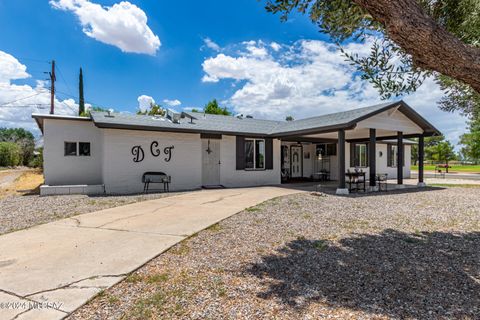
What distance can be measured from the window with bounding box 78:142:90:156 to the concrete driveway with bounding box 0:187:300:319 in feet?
19.6

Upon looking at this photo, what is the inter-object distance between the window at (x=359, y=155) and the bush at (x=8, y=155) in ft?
115

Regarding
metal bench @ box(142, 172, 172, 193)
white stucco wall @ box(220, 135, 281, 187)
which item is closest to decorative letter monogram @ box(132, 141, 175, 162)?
metal bench @ box(142, 172, 172, 193)

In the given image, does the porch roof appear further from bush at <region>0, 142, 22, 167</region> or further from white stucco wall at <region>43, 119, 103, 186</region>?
bush at <region>0, 142, 22, 167</region>

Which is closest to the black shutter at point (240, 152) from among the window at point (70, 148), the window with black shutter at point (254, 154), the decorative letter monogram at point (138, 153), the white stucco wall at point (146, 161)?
the window with black shutter at point (254, 154)

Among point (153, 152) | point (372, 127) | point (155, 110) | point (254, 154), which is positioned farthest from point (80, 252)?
point (155, 110)

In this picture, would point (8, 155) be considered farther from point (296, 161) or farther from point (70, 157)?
point (296, 161)

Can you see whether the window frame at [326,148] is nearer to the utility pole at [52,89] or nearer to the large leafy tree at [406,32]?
the large leafy tree at [406,32]

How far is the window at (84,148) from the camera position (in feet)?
40.2

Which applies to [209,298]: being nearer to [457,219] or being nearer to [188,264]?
[188,264]

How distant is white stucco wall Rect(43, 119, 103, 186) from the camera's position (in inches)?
457

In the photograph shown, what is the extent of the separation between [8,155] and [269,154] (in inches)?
1228

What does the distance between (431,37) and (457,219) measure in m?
5.75

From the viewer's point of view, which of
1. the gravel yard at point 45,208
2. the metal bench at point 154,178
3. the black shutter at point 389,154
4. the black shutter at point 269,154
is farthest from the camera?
the black shutter at point 389,154

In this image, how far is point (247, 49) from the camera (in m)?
14.0
